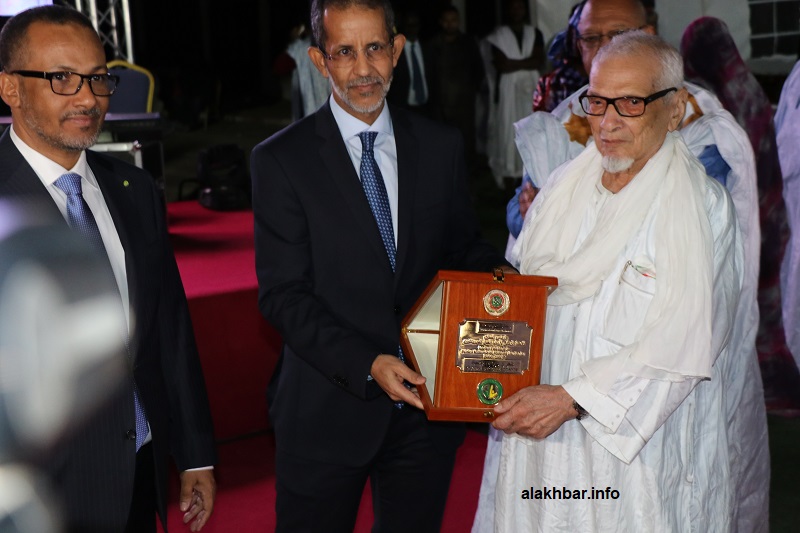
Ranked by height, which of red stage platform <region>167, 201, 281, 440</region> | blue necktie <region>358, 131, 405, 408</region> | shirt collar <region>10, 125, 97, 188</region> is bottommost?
red stage platform <region>167, 201, 281, 440</region>

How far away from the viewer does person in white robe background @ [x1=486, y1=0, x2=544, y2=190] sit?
9.33 meters

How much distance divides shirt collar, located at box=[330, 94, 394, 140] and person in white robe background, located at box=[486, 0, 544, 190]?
705 centimetres

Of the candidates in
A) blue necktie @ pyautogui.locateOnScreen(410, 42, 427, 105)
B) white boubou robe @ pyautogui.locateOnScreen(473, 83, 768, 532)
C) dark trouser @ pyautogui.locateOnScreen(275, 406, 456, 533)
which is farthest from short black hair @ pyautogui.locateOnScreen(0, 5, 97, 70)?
blue necktie @ pyautogui.locateOnScreen(410, 42, 427, 105)

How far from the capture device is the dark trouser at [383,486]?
90.4 inches

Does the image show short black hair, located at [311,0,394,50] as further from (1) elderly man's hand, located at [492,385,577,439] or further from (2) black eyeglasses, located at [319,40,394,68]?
(1) elderly man's hand, located at [492,385,577,439]

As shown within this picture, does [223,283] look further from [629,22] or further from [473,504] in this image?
[629,22]

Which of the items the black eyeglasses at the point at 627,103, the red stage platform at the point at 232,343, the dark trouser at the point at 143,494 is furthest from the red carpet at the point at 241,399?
the black eyeglasses at the point at 627,103

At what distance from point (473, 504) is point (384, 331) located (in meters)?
1.56

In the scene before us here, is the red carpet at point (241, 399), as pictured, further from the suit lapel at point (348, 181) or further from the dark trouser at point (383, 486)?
the suit lapel at point (348, 181)

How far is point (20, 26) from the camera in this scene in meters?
1.96

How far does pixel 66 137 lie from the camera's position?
6.29ft

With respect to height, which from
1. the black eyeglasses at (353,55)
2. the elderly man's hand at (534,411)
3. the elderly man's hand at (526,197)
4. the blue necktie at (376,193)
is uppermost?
the black eyeglasses at (353,55)

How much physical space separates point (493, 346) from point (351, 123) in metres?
0.62

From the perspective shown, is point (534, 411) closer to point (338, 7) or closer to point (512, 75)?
point (338, 7)
